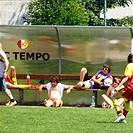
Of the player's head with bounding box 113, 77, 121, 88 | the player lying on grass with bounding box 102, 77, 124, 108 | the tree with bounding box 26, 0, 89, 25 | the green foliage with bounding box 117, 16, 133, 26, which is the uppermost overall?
the tree with bounding box 26, 0, 89, 25

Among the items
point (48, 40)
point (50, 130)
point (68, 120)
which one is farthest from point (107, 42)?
point (50, 130)

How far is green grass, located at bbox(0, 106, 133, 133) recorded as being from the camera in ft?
47.5

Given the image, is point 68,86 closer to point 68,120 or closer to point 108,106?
point 108,106

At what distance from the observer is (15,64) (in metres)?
23.0

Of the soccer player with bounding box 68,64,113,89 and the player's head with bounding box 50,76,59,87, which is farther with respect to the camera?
Answer: the soccer player with bounding box 68,64,113,89

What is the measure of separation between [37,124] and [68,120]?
1187 mm

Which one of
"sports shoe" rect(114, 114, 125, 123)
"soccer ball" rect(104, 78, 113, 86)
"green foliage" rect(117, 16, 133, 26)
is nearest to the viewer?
"sports shoe" rect(114, 114, 125, 123)

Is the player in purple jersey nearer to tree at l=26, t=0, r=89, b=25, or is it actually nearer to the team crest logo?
the team crest logo

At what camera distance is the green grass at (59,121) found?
14.5 metres

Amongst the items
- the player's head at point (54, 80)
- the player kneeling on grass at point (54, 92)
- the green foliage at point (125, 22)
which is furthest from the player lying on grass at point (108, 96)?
the green foliage at point (125, 22)

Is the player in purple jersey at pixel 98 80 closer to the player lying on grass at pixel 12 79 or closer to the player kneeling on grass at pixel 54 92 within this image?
the player kneeling on grass at pixel 54 92

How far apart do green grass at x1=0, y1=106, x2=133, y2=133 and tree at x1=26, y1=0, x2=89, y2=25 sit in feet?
77.4

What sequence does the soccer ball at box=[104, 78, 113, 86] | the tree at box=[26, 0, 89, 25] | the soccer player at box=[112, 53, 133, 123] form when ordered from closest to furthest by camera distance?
the soccer player at box=[112, 53, 133, 123]
the soccer ball at box=[104, 78, 113, 86]
the tree at box=[26, 0, 89, 25]

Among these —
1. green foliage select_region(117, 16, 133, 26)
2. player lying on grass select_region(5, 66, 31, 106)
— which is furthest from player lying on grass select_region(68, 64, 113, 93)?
green foliage select_region(117, 16, 133, 26)
